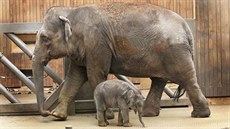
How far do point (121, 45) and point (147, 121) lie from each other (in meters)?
0.81

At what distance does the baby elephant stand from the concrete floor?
10 cm

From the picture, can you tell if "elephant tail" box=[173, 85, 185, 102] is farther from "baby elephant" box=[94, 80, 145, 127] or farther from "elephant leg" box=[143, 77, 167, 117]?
"baby elephant" box=[94, 80, 145, 127]

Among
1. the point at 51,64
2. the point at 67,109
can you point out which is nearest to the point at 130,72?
the point at 67,109

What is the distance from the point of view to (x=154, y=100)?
559 centimetres

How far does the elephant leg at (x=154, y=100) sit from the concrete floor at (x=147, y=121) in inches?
4.0

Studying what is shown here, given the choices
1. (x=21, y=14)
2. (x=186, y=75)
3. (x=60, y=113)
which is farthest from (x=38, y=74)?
(x=21, y=14)

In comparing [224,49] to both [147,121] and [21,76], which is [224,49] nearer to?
[147,121]

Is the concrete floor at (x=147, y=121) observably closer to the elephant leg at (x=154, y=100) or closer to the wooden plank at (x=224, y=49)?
the elephant leg at (x=154, y=100)

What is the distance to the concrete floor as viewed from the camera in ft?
15.4

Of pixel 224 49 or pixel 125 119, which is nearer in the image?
pixel 125 119

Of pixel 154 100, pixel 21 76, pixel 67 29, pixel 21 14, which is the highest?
pixel 67 29

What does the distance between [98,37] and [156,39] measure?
0.57 meters

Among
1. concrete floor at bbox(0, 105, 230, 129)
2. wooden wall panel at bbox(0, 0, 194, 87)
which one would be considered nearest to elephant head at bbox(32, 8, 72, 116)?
concrete floor at bbox(0, 105, 230, 129)

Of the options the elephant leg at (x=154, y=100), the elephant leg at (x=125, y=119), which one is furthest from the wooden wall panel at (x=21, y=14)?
the elephant leg at (x=125, y=119)
